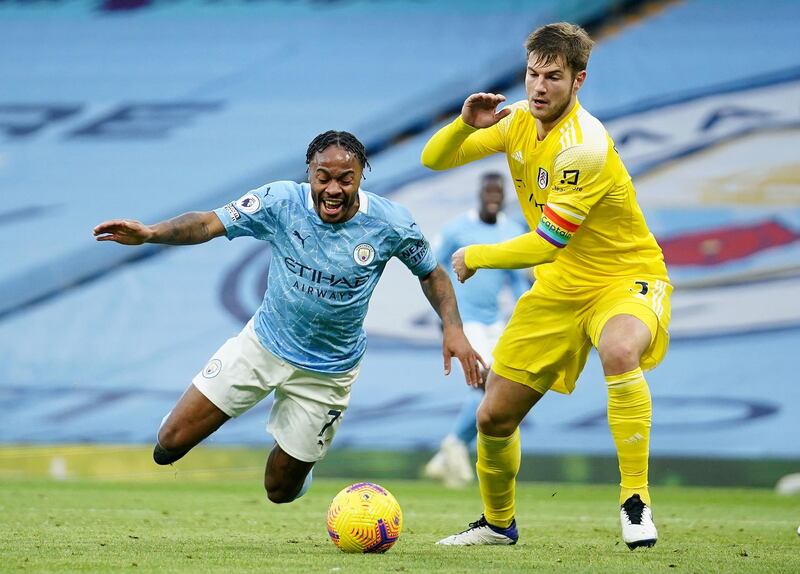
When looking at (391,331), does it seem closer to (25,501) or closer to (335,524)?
(25,501)

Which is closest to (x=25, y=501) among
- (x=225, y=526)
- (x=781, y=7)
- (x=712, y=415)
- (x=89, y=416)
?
(x=225, y=526)

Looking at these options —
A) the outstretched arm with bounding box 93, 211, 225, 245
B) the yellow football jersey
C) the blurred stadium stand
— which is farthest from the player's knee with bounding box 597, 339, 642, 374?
the blurred stadium stand

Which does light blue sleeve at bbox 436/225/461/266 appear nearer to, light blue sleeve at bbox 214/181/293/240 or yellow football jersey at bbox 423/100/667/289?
yellow football jersey at bbox 423/100/667/289

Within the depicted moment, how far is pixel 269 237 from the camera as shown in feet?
21.3

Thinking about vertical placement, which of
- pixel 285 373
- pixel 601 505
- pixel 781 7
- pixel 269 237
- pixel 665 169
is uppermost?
pixel 781 7

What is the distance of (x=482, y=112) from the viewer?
6.46 m

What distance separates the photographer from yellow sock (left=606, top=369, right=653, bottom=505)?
6.02 meters

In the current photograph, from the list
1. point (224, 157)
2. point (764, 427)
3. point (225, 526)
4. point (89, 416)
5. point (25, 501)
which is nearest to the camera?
point (225, 526)

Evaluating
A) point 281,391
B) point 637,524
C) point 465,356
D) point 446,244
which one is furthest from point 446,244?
point 637,524

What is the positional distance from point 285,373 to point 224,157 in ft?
34.0

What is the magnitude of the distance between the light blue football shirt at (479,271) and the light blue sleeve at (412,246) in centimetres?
498

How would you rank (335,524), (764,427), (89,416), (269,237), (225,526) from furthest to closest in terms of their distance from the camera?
1. (89,416)
2. (764,427)
3. (225,526)
4. (269,237)
5. (335,524)

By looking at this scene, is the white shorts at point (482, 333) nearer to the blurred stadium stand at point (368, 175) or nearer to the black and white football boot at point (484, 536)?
the blurred stadium stand at point (368, 175)

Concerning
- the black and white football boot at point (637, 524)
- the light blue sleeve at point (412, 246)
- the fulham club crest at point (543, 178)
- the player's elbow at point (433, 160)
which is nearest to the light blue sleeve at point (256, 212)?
the light blue sleeve at point (412, 246)
